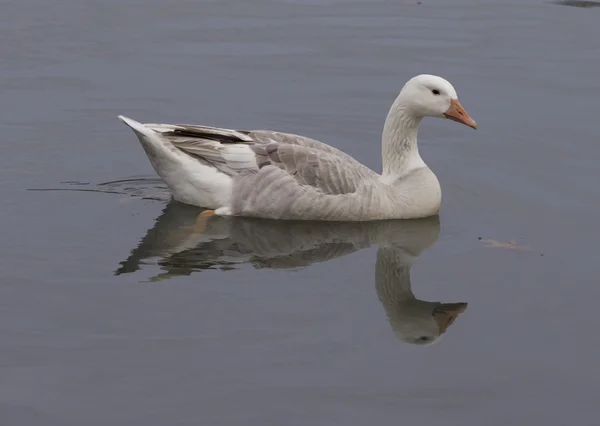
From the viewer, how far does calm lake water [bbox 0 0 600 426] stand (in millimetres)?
7168

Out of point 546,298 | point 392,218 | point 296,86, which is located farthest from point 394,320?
point 296,86

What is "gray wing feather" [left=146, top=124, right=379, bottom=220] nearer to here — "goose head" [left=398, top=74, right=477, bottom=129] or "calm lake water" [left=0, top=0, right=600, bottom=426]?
"calm lake water" [left=0, top=0, right=600, bottom=426]

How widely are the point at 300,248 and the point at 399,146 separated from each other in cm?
174

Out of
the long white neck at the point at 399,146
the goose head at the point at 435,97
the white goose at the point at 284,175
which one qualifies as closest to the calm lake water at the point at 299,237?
the white goose at the point at 284,175

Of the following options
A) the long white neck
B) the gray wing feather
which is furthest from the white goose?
the long white neck

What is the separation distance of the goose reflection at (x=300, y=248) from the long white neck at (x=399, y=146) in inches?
22.4

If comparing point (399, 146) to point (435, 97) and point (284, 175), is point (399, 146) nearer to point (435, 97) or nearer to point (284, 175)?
point (435, 97)

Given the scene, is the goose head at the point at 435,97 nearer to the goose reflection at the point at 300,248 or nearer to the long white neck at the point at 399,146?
the long white neck at the point at 399,146

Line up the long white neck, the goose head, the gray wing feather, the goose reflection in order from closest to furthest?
the goose reflection < the gray wing feather < the goose head < the long white neck

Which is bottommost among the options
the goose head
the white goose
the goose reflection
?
the goose reflection

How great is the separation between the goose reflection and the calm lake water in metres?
0.03

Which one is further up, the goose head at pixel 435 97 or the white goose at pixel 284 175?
the goose head at pixel 435 97

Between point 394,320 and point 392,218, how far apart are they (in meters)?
2.37

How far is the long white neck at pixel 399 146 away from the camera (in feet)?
35.3
